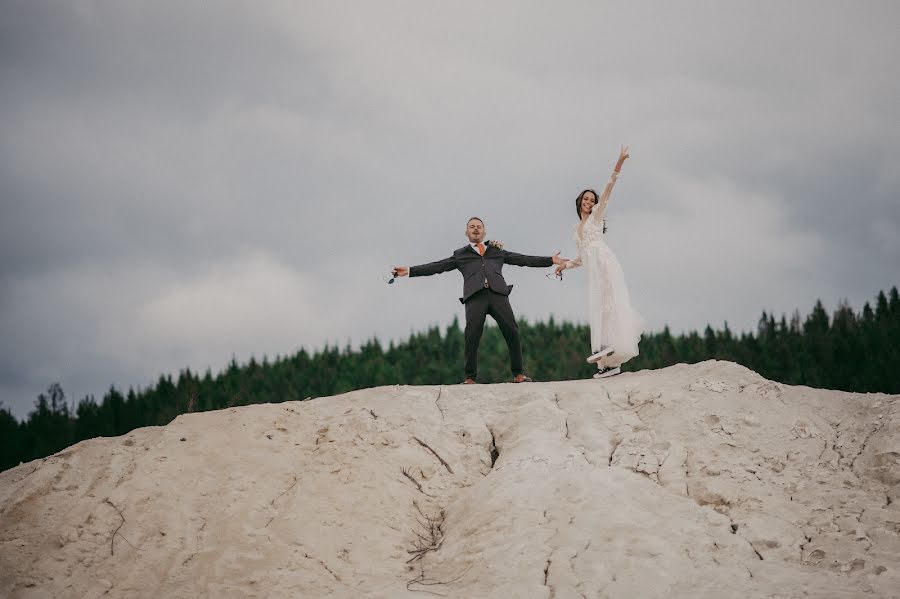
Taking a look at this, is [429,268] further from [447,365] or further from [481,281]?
[447,365]

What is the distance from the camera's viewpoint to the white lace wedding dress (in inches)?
311

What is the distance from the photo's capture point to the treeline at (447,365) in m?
15.6

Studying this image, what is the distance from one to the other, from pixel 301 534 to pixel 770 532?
3.26 m

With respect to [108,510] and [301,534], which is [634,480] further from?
[108,510]

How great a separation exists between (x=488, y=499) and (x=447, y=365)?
12.3 meters

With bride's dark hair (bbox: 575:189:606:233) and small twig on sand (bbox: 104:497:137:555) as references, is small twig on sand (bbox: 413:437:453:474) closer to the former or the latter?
small twig on sand (bbox: 104:497:137:555)

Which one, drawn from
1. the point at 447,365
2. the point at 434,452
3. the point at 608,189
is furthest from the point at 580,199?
the point at 447,365

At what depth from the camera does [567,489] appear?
18.0 feet

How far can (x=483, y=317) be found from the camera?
8.30 meters

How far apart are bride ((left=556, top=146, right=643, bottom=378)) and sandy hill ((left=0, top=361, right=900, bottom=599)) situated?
81 cm

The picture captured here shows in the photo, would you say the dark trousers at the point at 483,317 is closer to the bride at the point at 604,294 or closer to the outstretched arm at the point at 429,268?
the outstretched arm at the point at 429,268

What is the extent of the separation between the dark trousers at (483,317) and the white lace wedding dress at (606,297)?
882 millimetres

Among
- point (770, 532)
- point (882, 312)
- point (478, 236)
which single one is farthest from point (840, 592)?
point (882, 312)

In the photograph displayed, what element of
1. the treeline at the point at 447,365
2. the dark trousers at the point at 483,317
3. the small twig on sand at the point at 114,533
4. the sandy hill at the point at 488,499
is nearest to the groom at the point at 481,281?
the dark trousers at the point at 483,317
